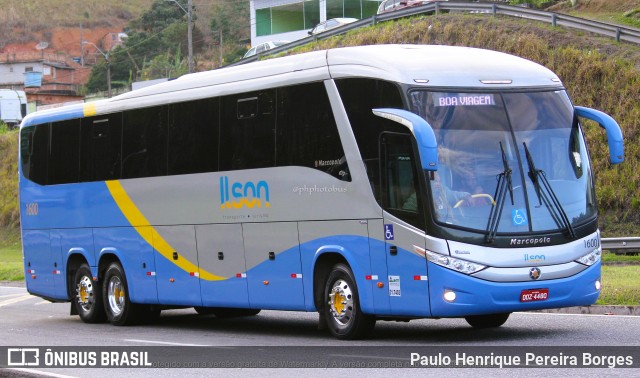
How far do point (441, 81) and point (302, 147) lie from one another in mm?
2561

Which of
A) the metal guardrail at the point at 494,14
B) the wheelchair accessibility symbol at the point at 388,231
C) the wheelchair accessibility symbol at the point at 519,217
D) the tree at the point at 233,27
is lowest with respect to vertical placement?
the wheelchair accessibility symbol at the point at 388,231

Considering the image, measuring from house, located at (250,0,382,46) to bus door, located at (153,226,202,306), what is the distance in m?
64.7

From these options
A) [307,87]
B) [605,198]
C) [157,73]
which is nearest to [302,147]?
[307,87]

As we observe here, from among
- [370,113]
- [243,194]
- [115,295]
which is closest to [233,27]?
[115,295]

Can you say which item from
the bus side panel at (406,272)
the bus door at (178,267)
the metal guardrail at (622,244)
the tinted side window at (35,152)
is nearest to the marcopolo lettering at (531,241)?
the bus side panel at (406,272)

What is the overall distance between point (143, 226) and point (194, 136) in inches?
90.8

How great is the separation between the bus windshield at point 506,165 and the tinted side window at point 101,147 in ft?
27.4

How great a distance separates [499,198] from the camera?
14773mm

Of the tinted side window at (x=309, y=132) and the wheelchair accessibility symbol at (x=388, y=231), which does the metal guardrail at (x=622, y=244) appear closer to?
the tinted side window at (x=309, y=132)

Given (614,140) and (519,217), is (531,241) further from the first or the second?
(614,140)

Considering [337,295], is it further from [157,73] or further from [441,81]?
[157,73]

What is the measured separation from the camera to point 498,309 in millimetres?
14547

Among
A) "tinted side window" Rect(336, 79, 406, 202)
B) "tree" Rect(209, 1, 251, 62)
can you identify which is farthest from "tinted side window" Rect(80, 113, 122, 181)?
"tree" Rect(209, 1, 251, 62)

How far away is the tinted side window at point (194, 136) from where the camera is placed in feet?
62.7
